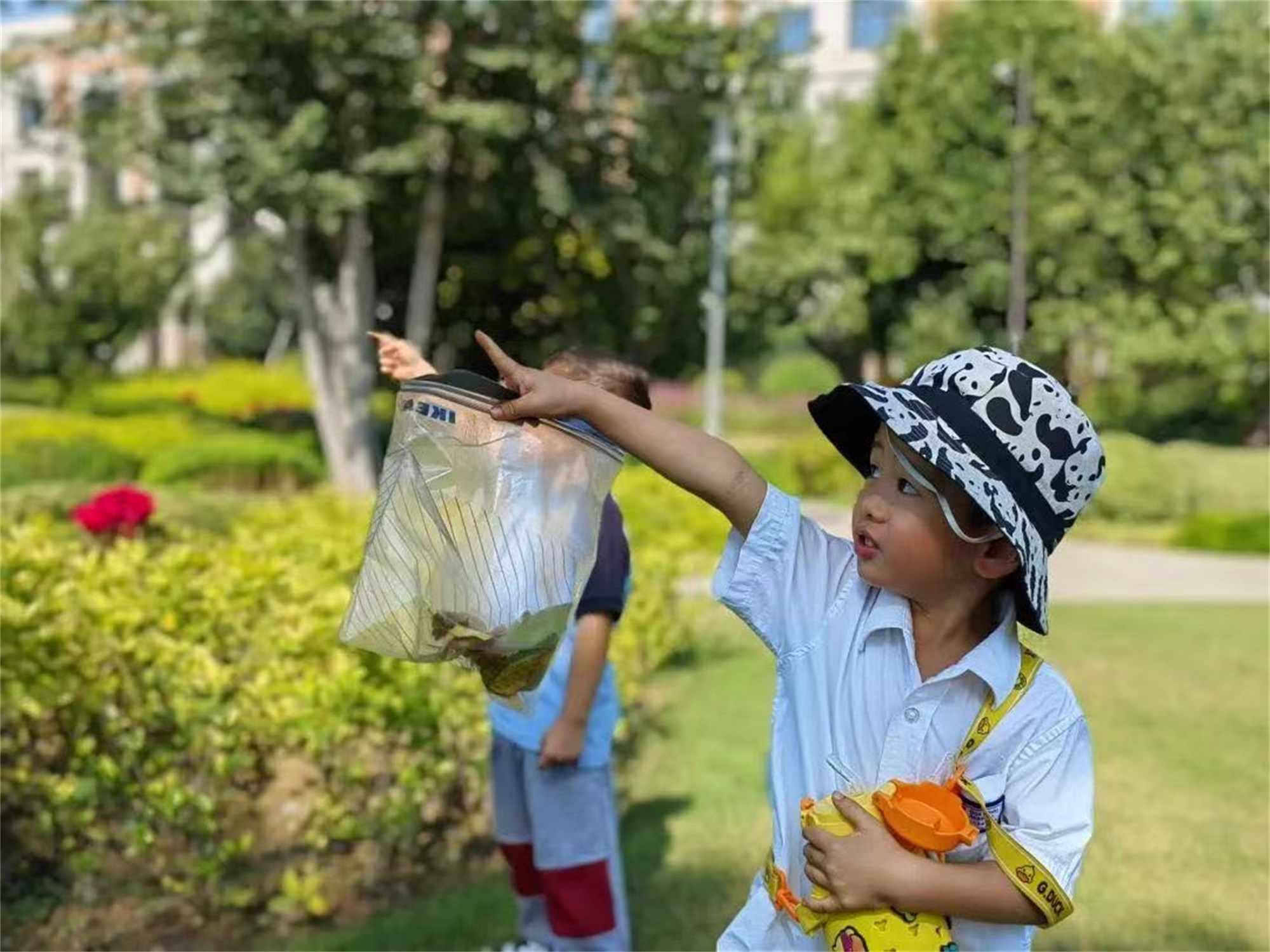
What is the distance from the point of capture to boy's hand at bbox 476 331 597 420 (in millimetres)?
1490

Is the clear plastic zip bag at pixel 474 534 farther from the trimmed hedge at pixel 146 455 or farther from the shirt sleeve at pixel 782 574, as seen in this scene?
the trimmed hedge at pixel 146 455

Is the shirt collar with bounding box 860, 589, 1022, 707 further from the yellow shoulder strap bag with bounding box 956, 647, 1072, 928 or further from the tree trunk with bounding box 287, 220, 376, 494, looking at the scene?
the tree trunk with bounding box 287, 220, 376, 494

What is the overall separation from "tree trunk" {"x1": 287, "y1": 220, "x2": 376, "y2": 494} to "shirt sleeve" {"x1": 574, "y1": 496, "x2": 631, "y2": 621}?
14.6 m

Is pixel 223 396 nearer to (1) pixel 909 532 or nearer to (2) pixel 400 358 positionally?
(2) pixel 400 358

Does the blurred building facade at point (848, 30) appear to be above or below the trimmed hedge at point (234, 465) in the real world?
above

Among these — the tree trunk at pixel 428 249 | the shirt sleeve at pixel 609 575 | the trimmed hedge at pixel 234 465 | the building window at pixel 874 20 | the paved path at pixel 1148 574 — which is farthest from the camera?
the building window at pixel 874 20

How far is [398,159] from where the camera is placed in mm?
15617

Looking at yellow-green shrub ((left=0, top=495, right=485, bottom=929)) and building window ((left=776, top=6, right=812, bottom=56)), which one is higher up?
building window ((left=776, top=6, right=812, bottom=56))

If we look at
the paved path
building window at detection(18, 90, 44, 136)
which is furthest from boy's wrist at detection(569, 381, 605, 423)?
building window at detection(18, 90, 44, 136)

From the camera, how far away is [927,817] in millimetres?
1477

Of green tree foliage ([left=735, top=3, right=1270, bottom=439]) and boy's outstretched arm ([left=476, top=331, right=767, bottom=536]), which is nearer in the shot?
boy's outstretched arm ([left=476, top=331, right=767, bottom=536])

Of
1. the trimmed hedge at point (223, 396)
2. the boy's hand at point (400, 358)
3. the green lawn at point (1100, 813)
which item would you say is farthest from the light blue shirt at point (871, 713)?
the trimmed hedge at point (223, 396)

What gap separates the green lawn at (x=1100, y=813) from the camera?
3.49 metres

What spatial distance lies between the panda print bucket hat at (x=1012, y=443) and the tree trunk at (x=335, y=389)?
52.2ft
